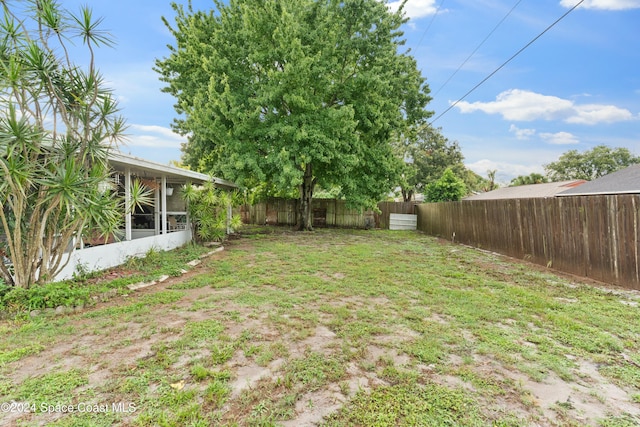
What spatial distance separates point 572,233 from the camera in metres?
5.56

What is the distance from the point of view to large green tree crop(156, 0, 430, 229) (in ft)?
34.5

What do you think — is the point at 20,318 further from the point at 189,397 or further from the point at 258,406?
the point at 258,406

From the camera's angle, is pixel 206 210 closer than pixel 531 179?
Yes

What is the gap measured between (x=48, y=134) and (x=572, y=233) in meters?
8.48

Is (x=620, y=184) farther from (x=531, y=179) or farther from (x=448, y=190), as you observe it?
(x=531, y=179)

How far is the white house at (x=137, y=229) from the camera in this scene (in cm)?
499

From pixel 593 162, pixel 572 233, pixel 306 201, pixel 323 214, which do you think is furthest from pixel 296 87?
pixel 593 162

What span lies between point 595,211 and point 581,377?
4124 mm

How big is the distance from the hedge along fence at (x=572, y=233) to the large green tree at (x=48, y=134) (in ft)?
24.9

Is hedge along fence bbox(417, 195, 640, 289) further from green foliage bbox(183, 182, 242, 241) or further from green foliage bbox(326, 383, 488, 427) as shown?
green foliage bbox(183, 182, 242, 241)

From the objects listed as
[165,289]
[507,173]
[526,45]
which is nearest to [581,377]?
[165,289]

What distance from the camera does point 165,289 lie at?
4617 millimetres

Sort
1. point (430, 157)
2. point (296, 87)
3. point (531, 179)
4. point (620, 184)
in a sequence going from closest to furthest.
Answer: point (620, 184)
point (296, 87)
point (430, 157)
point (531, 179)

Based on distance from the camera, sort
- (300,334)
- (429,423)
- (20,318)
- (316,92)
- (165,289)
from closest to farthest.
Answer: (429,423) < (300,334) < (20,318) < (165,289) < (316,92)
